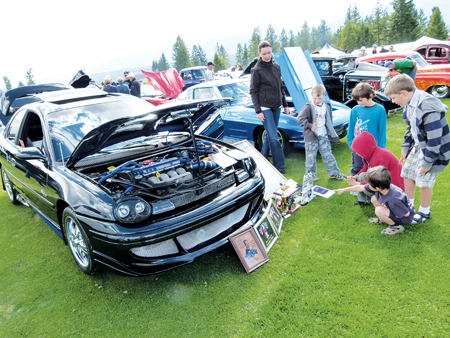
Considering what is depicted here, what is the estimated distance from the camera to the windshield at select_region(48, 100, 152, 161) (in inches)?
125

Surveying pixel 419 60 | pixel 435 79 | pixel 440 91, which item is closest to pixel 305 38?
pixel 419 60

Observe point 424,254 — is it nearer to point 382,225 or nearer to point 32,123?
point 382,225

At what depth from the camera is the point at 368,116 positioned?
3.66 m

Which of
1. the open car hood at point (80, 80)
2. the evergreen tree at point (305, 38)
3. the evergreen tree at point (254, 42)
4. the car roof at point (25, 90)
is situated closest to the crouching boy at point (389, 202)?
the car roof at point (25, 90)

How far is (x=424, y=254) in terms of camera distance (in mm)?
2670

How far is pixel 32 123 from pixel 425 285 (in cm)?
438

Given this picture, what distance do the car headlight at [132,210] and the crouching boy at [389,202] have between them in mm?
2040

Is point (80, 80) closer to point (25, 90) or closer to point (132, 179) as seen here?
point (25, 90)

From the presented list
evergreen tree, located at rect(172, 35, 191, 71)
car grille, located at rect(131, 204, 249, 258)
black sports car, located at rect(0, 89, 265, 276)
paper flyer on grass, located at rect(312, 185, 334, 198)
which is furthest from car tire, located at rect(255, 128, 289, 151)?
evergreen tree, located at rect(172, 35, 191, 71)

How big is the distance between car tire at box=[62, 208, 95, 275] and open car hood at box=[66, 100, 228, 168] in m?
0.51

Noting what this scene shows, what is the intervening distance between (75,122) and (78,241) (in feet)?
4.27

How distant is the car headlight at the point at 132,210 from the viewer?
2.39m

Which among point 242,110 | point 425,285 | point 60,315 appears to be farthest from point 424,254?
point 242,110

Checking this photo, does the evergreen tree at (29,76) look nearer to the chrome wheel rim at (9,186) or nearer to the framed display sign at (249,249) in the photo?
the chrome wheel rim at (9,186)
